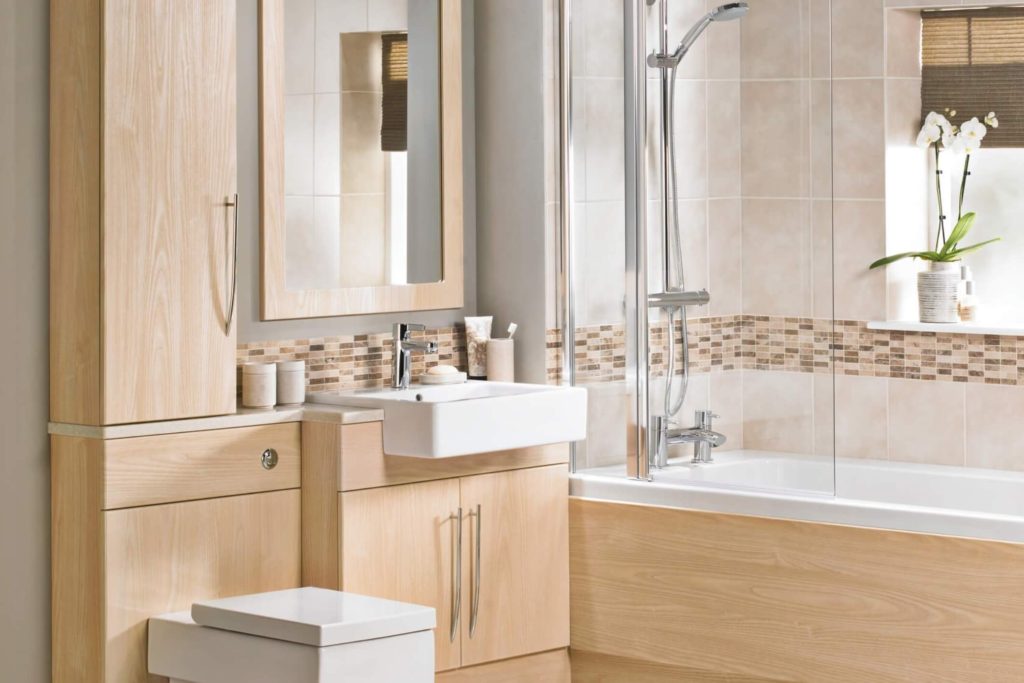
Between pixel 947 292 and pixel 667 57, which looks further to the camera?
pixel 947 292

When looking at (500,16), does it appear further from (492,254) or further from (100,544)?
(100,544)

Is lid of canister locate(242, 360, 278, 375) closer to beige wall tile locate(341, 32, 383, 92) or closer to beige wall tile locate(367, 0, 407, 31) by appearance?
beige wall tile locate(341, 32, 383, 92)

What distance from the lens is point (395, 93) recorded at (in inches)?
146

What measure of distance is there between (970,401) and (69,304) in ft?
7.78

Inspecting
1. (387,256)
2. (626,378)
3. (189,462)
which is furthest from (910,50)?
(189,462)

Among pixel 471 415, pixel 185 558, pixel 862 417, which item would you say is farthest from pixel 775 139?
pixel 185 558

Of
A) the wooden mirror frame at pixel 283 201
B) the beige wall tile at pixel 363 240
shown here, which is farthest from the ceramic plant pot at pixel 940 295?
the beige wall tile at pixel 363 240

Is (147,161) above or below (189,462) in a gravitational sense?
above

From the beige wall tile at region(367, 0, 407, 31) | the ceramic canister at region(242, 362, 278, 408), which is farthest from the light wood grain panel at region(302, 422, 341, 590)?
the beige wall tile at region(367, 0, 407, 31)

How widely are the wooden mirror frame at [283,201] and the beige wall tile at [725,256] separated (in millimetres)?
759

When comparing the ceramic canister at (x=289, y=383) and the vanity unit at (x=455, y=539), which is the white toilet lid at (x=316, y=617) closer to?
the vanity unit at (x=455, y=539)

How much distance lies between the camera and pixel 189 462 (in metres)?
3.06

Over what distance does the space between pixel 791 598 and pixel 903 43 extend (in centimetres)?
167

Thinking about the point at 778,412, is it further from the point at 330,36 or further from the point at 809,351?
the point at 330,36
